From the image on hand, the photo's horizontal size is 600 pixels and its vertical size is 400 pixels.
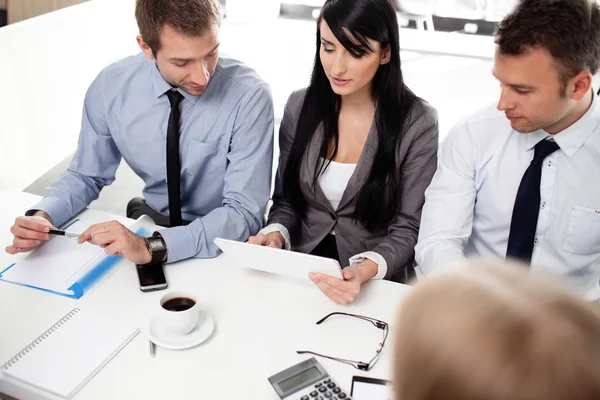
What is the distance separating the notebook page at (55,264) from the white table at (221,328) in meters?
0.03

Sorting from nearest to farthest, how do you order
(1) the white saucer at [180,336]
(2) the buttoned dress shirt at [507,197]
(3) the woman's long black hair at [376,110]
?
(1) the white saucer at [180,336] < (2) the buttoned dress shirt at [507,197] < (3) the woman's long black hair at [376,110]

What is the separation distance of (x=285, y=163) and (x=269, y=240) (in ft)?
1.07

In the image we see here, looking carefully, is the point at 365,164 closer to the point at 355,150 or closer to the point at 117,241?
the point at 355,150

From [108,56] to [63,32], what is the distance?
0.44m

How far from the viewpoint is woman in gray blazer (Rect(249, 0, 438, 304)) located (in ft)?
5.30

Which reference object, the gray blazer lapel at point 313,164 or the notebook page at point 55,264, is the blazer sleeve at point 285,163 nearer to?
the gray blazer lapel at point 313,164

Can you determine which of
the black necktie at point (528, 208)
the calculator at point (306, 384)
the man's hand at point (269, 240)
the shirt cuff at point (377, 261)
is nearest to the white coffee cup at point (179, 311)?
the calculator at point (306, 384)

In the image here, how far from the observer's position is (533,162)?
1478mm

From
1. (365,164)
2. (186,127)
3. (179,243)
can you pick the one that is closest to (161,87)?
(186,127)

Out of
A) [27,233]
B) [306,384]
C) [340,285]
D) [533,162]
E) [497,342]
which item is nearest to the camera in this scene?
[497,342]

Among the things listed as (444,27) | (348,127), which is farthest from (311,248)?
(444,27)

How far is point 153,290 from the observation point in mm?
1308

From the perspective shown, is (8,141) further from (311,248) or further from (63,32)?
(311,248)

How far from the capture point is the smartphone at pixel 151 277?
131 centimetres
